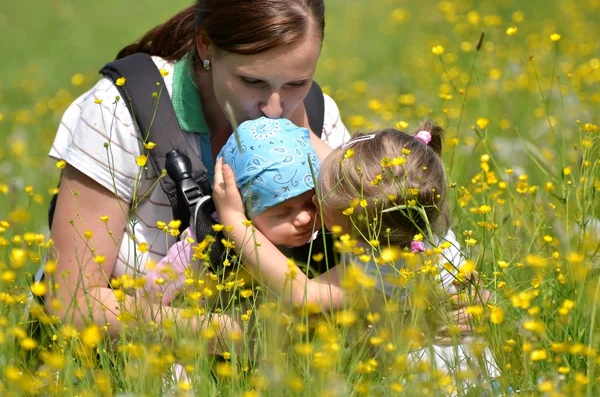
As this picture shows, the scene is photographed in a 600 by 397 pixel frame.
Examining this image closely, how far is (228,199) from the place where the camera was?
8.66ft

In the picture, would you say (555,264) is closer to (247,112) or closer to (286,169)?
(286,169)

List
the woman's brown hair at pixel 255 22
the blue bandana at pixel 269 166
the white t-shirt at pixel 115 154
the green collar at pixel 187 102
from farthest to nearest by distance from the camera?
the green collar at pixel 187 102
the white t-shirt at pixel 115 154
the woman's brown hair at pixel 255 22
the blue bandana at pixel 269 166

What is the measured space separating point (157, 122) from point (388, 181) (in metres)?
0.83

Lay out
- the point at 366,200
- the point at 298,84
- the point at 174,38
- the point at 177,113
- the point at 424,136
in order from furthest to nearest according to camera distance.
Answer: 1. the point at 174,38
2. the point at 177,113
3. the point at 298,84
4. the point at 424,136
5. the point at 366,200

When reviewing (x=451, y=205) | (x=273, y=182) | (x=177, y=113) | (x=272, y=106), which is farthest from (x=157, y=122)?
(x=451, y=205)

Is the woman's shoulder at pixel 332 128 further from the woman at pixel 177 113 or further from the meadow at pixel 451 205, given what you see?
the meadow at pixel 451 205

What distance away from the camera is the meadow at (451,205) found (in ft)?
6.63

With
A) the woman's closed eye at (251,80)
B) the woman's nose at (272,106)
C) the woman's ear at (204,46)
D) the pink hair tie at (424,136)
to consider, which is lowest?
the pink hair tie at (424,136)

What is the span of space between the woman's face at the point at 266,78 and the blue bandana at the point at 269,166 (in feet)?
0.40

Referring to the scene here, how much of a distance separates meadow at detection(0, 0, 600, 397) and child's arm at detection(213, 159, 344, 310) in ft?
0.27

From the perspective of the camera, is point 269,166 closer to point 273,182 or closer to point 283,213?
point 273,182

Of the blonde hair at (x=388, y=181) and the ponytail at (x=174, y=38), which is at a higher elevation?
the ponytail at (x=174, y=38)

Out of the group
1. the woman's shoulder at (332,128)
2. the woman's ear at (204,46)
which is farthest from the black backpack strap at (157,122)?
the woman's shoulder at (332,128)

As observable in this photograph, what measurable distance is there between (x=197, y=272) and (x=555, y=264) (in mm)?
1091
